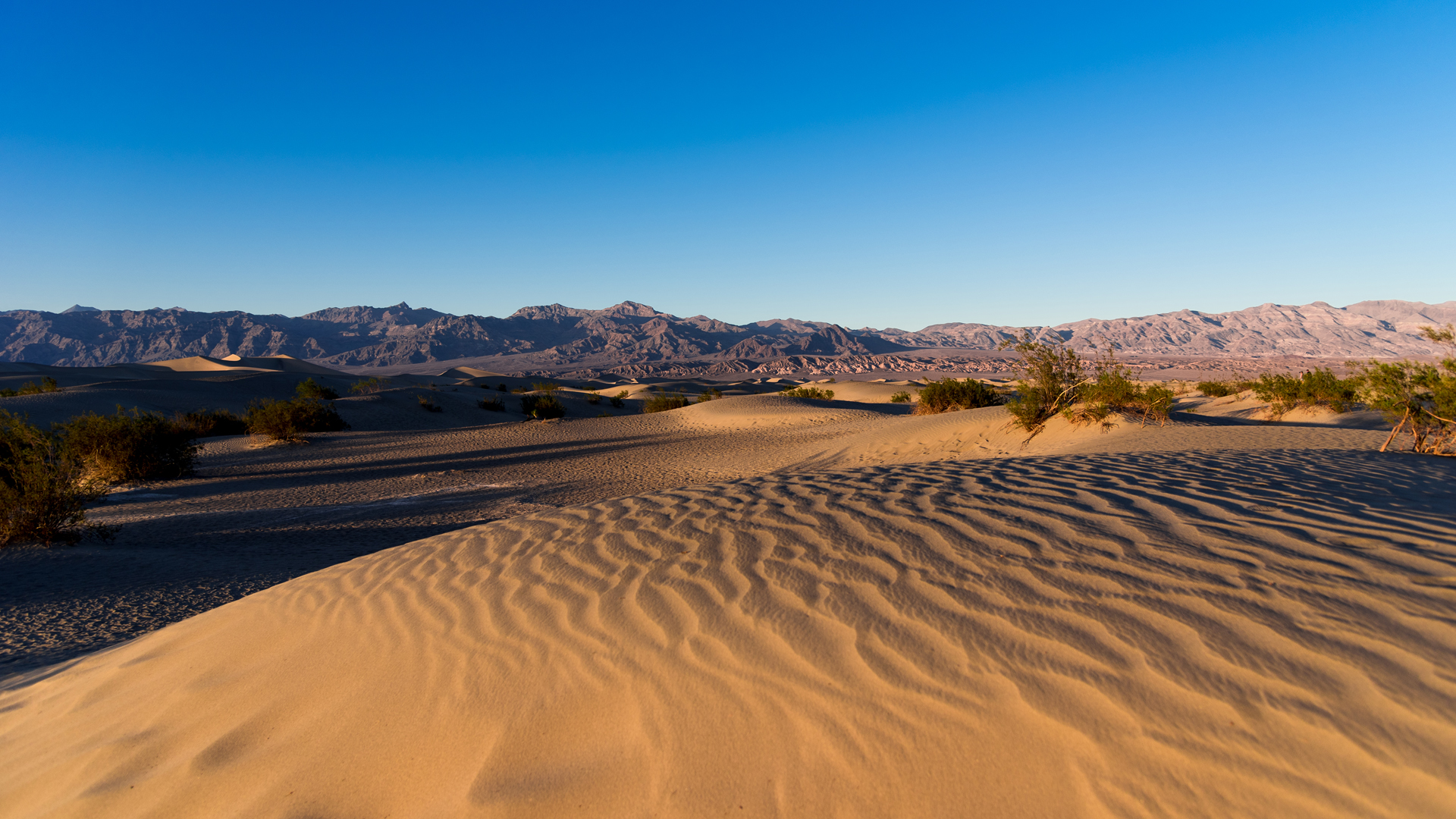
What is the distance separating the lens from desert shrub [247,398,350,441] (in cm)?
1562

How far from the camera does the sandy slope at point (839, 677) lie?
1.75m

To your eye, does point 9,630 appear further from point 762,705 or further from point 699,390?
point 699,390

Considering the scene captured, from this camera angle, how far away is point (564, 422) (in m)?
19.9

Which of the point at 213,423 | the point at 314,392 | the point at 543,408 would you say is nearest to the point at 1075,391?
the point at 543,408

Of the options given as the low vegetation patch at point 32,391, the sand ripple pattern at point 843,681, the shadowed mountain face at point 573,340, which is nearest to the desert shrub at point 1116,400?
the sand ripple pattern at point 843,681

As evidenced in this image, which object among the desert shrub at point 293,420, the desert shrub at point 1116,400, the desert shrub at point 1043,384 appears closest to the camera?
the desert shrub at point 1116,400

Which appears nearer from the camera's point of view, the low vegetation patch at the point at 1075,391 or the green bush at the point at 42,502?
the green bush at the point at 42,502

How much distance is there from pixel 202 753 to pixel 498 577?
1509 millimetres

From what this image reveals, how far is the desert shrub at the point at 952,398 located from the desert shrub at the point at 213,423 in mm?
19321

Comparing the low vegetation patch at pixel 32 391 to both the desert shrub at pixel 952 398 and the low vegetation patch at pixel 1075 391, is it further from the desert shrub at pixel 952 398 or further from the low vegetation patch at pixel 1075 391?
the low vegetation patch at pixel 1075 391

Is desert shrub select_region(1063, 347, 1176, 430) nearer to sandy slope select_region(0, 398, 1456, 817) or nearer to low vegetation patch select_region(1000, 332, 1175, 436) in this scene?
low vegetation patch select_region(1000, 332, 1175, 436)

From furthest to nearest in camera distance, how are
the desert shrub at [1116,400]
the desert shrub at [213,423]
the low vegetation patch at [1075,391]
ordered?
1. the desert shrub at [213,423]
2. the low vegetation patch at [1075,391]
3. the desert shrub at [1116,400]

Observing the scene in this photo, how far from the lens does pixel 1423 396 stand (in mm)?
6695

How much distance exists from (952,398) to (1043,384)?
5.94 meters
